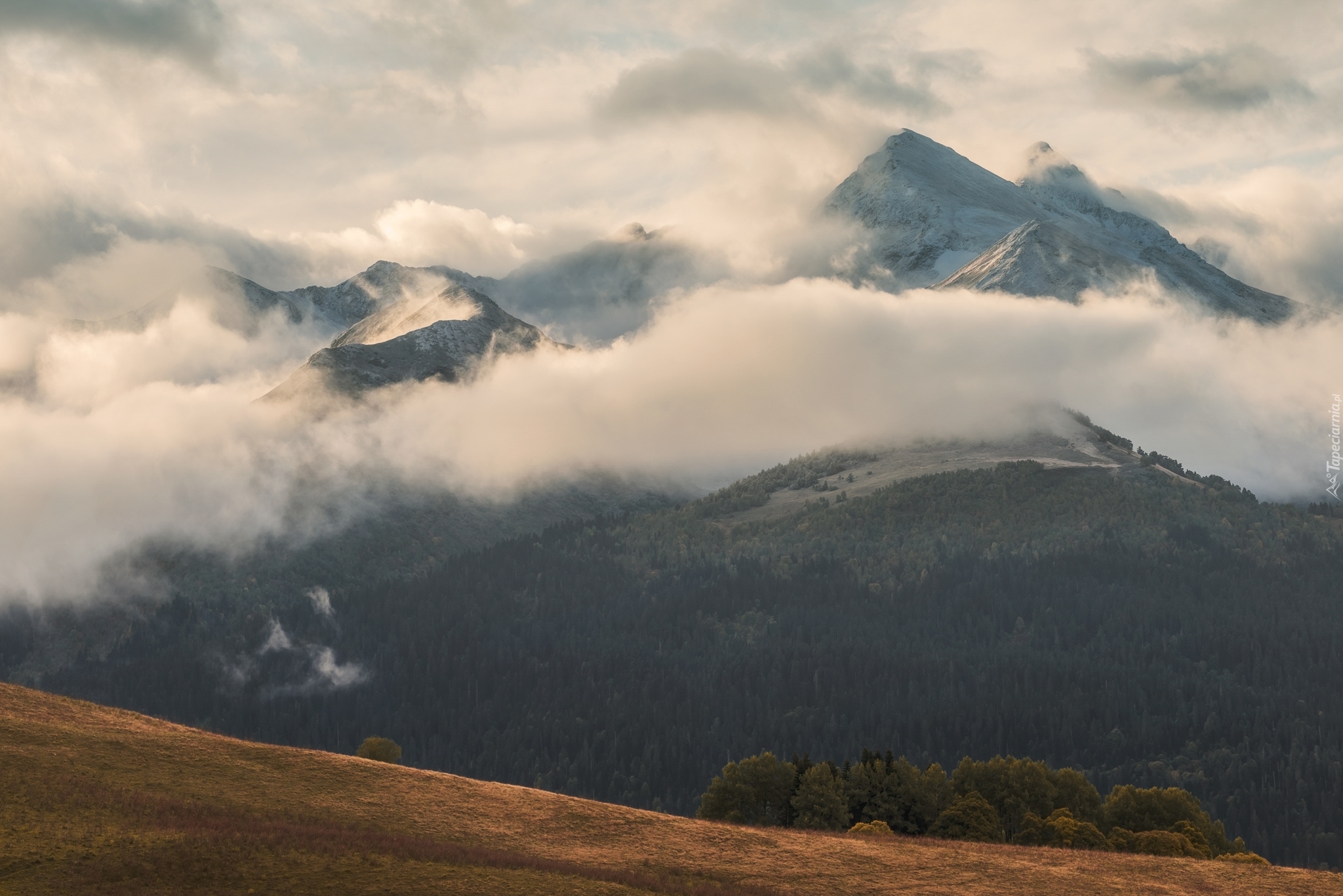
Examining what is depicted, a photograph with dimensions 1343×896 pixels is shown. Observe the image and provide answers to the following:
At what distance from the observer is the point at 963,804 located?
6097 inches

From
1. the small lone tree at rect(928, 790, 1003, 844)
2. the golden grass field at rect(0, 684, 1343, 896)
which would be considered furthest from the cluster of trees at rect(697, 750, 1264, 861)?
the golden grass field at rect(0, 684, 1343, 896)

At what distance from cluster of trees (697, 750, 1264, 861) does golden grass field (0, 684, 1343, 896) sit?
36851 mm

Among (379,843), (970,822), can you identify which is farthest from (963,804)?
(379,843)

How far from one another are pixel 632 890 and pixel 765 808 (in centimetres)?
8905

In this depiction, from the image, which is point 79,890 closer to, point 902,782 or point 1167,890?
point 1167,890

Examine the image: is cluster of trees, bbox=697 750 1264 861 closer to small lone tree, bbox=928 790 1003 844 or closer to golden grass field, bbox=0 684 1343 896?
small lone tree, bbox=928 790 1003 844

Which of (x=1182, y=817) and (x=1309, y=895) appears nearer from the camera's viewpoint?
(x=1309, y=895)

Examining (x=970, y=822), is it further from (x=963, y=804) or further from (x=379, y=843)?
(x=379, y=843)

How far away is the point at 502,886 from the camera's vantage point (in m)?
82.8

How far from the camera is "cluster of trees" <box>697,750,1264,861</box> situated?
485 ft

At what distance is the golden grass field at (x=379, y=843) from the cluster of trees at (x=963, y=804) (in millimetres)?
36851

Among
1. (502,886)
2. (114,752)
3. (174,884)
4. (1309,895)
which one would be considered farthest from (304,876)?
(1309,895)

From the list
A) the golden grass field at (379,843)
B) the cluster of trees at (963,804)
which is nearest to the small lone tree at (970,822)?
the cluster of trees at (963,804)

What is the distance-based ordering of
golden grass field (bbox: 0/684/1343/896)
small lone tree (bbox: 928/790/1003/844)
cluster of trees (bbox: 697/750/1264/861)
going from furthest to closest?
small lone tree (bbox: 928/790/1003/844)
cluster of trees (bbox: 697/750/1264/861)
golden grass field (bbox: 0/684/1343/896)
